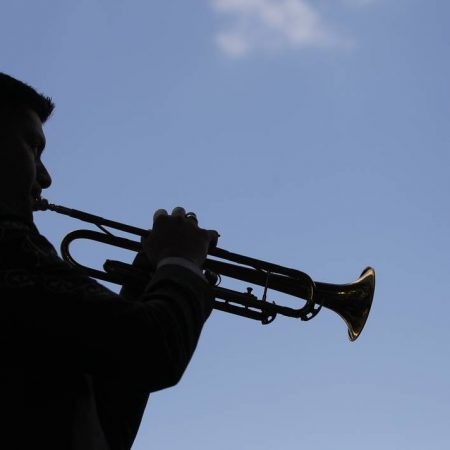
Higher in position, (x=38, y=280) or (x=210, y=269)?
(x=210, y=269)

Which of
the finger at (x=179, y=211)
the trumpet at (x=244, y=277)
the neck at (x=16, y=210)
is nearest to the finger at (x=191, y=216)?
the finger at (x=179, y=211)

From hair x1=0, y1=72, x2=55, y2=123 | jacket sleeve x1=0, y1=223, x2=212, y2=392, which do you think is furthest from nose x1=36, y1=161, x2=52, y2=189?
jacket sleeve x1=0, y1=223, x2=212, y2=392

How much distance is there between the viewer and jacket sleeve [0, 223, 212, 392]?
2.74 metres

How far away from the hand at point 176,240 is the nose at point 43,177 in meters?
0.52

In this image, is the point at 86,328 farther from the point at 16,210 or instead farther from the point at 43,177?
the point at 43,177

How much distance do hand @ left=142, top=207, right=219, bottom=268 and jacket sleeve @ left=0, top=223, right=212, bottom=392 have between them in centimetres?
49

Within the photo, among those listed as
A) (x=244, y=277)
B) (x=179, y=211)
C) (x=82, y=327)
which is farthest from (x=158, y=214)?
(x=244, y=277)

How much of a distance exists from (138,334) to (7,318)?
1.43 feet

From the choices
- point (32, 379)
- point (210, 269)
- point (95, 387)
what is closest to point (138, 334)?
point (32, 379)

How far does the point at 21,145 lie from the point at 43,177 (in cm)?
24

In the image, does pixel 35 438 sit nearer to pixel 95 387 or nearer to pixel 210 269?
pixel 95 387

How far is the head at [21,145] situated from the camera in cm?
327

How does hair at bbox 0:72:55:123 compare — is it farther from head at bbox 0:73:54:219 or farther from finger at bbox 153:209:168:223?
finger at bbox 153:209:168:223

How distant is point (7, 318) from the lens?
9.03ft
